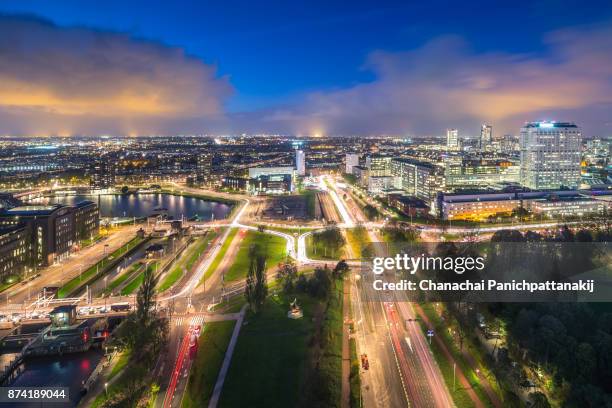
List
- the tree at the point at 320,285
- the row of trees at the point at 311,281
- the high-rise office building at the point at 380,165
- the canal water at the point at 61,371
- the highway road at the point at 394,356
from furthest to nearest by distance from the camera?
the high-rise office building at the point at 380,165 < the row of trees at the point at 311,281 < the tree at the point at 320,285 < the canal water at the point at 61,371 < the highway road at the point at 394,356

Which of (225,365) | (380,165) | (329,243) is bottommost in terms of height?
(225,365)

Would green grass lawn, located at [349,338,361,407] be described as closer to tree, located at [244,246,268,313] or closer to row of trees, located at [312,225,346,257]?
tree, located at [244,246,268,313]

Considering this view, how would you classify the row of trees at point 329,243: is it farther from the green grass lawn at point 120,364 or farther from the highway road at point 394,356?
the green grass lawn at point 120,364

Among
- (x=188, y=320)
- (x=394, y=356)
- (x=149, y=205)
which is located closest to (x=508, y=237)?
(x=394, y=356)

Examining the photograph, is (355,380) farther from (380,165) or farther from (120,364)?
(380,165)

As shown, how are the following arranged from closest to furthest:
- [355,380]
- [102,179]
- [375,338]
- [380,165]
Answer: [355,380]
[375,338]
[102,179]
[380,165]

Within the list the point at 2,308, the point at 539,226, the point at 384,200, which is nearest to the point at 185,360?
the point at 2,308

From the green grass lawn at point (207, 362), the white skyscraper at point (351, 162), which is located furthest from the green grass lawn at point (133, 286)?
the white skyscraper at point (351, 162)
